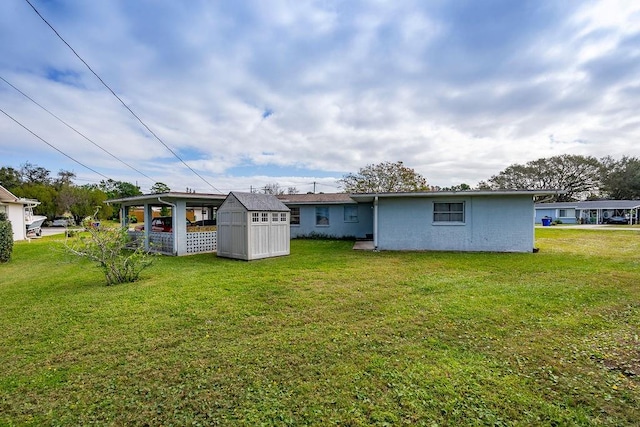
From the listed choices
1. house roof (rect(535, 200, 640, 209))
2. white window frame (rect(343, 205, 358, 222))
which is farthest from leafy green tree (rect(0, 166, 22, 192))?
house roof (rect(535, 200, 640, 209))

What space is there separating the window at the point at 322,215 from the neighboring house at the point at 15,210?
16999mm

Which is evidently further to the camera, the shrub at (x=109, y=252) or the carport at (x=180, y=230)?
the carport at (x=180, y=230)

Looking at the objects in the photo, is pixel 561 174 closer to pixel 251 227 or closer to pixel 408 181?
pixel 408 181

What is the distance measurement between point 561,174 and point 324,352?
1953 inches

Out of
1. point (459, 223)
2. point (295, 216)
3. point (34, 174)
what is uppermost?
point (34, 174)

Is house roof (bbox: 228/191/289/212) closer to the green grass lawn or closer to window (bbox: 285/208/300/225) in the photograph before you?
the green grass lawn

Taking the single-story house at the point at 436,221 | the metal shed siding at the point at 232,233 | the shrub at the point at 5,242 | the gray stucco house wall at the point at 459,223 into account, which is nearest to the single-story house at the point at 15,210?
the shrub at the point at 5,242

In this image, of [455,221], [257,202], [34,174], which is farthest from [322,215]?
[34,174]

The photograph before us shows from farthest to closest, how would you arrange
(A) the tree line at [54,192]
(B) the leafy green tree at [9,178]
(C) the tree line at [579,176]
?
(C) the tree line at [579,176] < (B) the leafy green tree at [9,178] < (A) the tree line at [54,192]

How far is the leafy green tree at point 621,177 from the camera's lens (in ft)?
119

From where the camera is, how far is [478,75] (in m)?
10.3

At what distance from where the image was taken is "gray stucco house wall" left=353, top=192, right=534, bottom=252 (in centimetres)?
1091

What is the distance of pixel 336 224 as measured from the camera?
1700 centimetres

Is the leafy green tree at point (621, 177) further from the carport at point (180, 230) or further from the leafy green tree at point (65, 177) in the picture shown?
the leafy green tree at point (65, 177)
